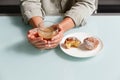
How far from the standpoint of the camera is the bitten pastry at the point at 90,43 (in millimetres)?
1068

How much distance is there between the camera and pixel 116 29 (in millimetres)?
1214

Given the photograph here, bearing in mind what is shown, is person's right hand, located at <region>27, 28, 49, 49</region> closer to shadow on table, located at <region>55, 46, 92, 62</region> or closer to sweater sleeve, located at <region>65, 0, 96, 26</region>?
shadow on table, located at <region>55, 46, 92, 62</region>

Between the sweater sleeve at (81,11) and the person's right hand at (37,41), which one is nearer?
A: the person's right hand at (37,41)

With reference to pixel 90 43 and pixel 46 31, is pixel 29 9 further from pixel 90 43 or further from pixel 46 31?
pixel 90 43

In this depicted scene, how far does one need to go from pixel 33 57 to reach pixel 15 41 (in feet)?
0.50

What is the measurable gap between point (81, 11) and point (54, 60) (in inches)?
15.0

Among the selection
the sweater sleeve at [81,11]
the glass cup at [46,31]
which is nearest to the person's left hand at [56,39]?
the glass cup at [46,31]

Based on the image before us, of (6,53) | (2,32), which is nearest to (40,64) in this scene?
(6,53)

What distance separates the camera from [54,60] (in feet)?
3.43

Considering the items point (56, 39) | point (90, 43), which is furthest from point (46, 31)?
point (90, 43)

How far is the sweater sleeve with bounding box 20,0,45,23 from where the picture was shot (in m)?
1.28

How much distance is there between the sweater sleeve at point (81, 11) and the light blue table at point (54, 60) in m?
0.04

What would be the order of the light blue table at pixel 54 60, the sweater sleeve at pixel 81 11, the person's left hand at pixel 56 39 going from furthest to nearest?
the sweater sleeve at pixel 81 11 → the person's left hand at pixel 56 39 → the light blue table at pixel 54 60

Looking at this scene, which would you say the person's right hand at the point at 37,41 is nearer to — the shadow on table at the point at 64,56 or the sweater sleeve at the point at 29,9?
the shadow on table at the point at 64,56
